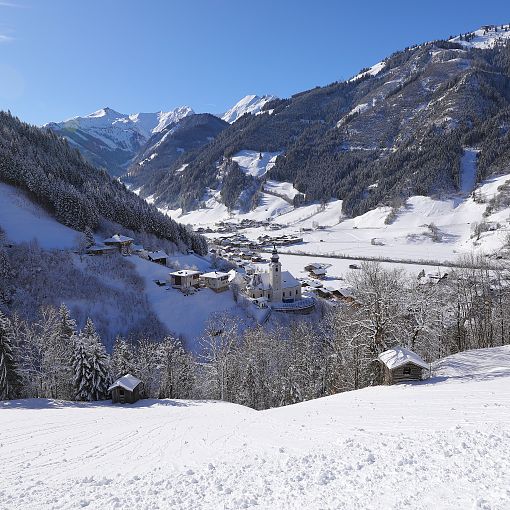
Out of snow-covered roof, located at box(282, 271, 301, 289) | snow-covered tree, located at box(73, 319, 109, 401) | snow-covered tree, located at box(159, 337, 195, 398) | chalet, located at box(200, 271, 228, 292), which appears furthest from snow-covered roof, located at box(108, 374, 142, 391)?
snow-covered roof, located at box(282, 271, 301, 289)

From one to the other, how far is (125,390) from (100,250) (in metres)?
38.6

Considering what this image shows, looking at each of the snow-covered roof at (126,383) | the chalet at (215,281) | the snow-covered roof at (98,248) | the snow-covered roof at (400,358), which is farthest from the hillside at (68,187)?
the snow-covered roof at (400,358)

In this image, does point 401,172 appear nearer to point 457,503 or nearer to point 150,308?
point 150,308

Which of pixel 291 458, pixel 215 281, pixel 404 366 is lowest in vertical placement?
pixel 291 458

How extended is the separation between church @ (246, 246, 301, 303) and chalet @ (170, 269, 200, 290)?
1043cm

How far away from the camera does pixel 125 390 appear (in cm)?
3225

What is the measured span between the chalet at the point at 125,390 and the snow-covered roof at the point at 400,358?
20.9m

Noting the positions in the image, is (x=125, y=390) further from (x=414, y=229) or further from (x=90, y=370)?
(x=414, y=229)

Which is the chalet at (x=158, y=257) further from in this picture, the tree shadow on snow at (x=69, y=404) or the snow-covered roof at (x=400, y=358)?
the snow-covered roof at (x=400, y=358)

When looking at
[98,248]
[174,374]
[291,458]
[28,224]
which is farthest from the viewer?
[28,224]

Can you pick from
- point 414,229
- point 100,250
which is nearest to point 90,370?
point 100,250

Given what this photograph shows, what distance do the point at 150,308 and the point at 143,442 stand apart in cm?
4200

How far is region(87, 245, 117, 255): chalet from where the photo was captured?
64.6m

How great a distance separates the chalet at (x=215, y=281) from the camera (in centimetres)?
6400
